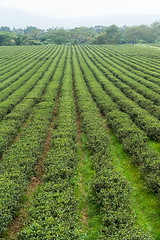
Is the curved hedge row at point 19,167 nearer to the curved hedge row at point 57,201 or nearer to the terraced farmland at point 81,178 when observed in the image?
the terraced farmland at point 81,178

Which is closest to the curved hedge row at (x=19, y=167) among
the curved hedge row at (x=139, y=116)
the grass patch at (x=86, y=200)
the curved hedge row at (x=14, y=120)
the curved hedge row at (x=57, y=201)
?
the curved hedge row at (x=57, y=201)

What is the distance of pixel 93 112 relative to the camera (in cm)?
1744

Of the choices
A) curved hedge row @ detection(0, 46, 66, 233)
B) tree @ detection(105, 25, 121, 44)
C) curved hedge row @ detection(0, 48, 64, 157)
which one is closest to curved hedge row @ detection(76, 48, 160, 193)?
curved hedge row @ detection(0, 46, 66, 233)

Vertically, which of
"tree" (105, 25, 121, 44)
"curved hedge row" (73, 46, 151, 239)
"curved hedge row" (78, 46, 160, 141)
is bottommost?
"curved hedge row" (73, 46, 151, 239)

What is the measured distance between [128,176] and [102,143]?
306cm

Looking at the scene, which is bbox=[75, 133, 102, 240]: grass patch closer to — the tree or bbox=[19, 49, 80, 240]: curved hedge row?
bbox=[19, 49, 80, 240]: curved hedge row

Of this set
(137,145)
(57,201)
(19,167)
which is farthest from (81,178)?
(137,145)

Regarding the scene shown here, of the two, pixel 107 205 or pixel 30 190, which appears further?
pixel 30 190

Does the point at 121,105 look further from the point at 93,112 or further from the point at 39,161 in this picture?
the point at 39,161

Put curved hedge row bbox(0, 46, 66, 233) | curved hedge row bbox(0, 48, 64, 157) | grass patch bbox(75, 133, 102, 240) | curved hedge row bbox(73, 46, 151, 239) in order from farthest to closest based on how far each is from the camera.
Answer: curved hedge row bbox(0, 48, 64, 157) < grass patch bbox(75, 133, 102, 240) < curved hedge row bbox(0, 46, 66, 233) < curved hedge row bbox(73, 46, 151, 239)

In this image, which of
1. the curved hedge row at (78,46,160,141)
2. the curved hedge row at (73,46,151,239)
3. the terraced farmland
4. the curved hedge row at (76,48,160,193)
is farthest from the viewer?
the curved hedge row at (78,46,160,141)

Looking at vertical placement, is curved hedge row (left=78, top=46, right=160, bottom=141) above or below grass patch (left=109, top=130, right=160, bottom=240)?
above

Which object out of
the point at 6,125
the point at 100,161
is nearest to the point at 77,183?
the point at 100,161

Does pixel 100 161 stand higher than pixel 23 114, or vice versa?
pixel 23 114
